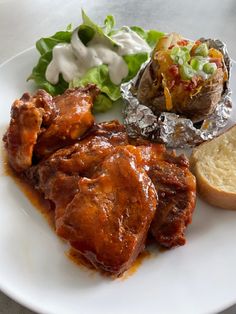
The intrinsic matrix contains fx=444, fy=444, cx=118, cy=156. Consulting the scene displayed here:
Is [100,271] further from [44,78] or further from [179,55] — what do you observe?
[44,78]

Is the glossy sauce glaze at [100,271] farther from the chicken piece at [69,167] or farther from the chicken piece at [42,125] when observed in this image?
the chicken piece at [42,125]

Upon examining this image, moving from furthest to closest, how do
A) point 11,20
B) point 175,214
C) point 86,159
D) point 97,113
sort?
point 11,20
point 97,113
point 86,159
point 175,214

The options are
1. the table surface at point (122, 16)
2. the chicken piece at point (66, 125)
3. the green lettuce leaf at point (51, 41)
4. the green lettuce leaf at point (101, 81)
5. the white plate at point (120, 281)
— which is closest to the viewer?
the white plate at point (120, 281)

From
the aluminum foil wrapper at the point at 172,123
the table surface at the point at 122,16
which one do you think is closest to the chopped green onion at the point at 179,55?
the aluminum foil wrapper at the point at 172,123

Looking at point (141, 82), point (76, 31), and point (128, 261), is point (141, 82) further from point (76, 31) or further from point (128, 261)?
point (128, 261)

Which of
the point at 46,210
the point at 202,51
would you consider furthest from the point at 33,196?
the point at 202,51

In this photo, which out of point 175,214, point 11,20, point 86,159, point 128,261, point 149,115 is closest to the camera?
point 128,261

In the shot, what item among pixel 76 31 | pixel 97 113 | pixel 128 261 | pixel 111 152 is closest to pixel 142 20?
pixel 76 31
